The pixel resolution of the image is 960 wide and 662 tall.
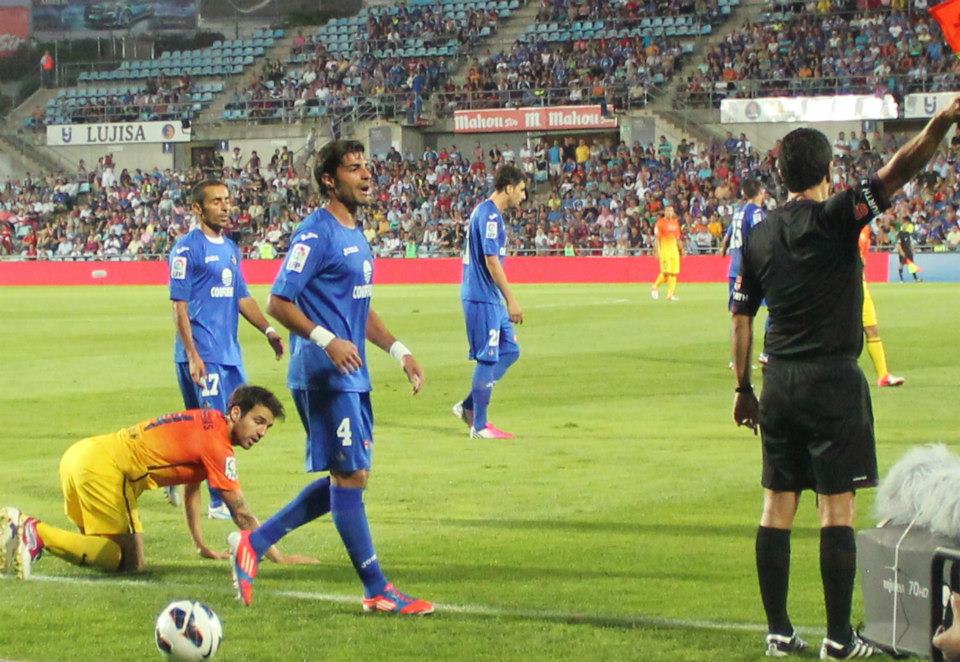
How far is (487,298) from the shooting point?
13.8m

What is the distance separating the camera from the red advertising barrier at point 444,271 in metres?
43.2

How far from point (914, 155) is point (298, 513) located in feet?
10.8

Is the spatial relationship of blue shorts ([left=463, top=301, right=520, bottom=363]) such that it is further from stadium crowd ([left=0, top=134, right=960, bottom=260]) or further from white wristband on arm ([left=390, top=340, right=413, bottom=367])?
stadium crowd ([left=0, top=134, right=960, bottom=260])

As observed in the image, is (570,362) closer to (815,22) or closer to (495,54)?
(815,22)

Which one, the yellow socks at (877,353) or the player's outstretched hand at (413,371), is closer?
the player's outstretched hand at (413,371)

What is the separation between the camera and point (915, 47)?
48.8m

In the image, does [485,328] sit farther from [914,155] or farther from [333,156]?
[914,155]

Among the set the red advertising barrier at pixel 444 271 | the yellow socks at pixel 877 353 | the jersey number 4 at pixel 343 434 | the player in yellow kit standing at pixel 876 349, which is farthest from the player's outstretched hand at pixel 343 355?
the red advertising barrier at pixel 444 271

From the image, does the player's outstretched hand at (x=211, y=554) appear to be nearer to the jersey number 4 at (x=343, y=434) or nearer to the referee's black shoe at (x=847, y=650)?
the jersey number 4 at (x=343, y=434)

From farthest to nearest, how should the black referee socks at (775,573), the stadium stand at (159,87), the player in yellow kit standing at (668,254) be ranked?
the stadium stand at (159,87) < the player in yellow kit standing at (668,254) < the black referee socks at (775,573)

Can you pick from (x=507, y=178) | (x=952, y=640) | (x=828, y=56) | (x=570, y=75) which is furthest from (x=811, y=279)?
(x=570, y=75)

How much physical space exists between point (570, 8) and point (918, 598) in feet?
174

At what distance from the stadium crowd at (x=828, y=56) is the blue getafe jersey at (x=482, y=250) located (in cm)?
3551

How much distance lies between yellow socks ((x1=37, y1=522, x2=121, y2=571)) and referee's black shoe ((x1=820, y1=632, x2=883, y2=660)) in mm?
3725
